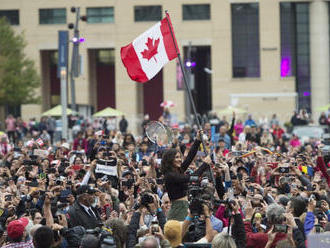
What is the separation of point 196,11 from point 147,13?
3495mm

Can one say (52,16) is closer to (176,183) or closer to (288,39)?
(288,39)

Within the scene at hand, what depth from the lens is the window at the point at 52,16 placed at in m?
62.2

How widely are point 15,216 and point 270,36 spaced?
164 ft

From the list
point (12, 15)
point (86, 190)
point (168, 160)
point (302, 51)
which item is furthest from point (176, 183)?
point (12, 15)

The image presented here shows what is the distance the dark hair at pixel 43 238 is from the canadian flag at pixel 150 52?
6.21m

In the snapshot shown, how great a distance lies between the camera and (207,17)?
201ft

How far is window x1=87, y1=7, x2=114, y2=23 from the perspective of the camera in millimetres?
62000

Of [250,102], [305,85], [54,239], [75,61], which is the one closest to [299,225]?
[54,239]

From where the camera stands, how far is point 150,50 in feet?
47.8

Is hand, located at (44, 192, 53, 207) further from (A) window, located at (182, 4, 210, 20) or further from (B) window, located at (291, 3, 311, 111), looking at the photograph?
(B) window, located at (291, 3, 311, 111)

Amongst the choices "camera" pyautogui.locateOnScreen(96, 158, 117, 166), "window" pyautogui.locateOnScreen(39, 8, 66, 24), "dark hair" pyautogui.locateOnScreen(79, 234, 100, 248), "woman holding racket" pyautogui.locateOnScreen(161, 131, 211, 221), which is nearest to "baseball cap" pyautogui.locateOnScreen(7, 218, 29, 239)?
"dark hair" pyautogui.locateOnScreen(79, 234, 100, 248)

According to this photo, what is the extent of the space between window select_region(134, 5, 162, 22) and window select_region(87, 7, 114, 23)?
191cm

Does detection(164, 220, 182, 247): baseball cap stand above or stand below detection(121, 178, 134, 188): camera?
above

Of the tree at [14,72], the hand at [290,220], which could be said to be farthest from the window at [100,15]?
the hand at [290,220]
